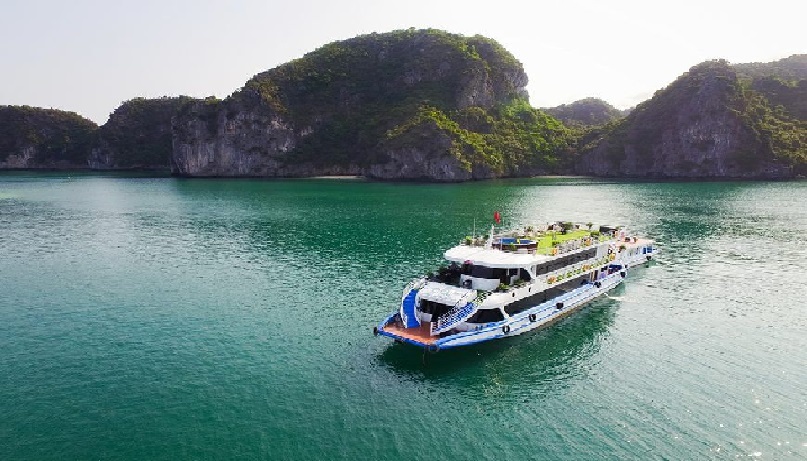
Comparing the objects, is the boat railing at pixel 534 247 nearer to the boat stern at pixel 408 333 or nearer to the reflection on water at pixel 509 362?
the reflection on water at pixel 509 362

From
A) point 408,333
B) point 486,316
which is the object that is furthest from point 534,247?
point 408,333

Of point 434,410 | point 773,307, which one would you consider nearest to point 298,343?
point 434,410

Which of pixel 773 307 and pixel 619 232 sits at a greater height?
pixel 619 232

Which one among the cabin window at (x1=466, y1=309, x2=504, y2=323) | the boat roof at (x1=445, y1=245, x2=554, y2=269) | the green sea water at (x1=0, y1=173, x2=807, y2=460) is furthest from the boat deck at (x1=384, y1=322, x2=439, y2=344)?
the boat roof at (x1=445, y1=245, x2=554, y2=269)

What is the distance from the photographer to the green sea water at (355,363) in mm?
26297

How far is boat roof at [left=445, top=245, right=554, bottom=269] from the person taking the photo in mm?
41344

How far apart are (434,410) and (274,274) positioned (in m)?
35.2

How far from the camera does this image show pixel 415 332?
36562mm

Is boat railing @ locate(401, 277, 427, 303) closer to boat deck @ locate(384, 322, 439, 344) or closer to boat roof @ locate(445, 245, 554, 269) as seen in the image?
boat roof @ locate(445, 245, 554, 269)

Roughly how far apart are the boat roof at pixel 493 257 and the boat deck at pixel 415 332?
23.4 feet

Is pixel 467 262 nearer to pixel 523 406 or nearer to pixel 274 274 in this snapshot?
pixel 523 406

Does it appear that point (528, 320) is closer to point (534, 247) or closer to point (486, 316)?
point (486, 316)

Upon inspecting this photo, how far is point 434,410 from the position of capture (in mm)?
29250

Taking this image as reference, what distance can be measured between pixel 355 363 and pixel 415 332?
4.87 meters
